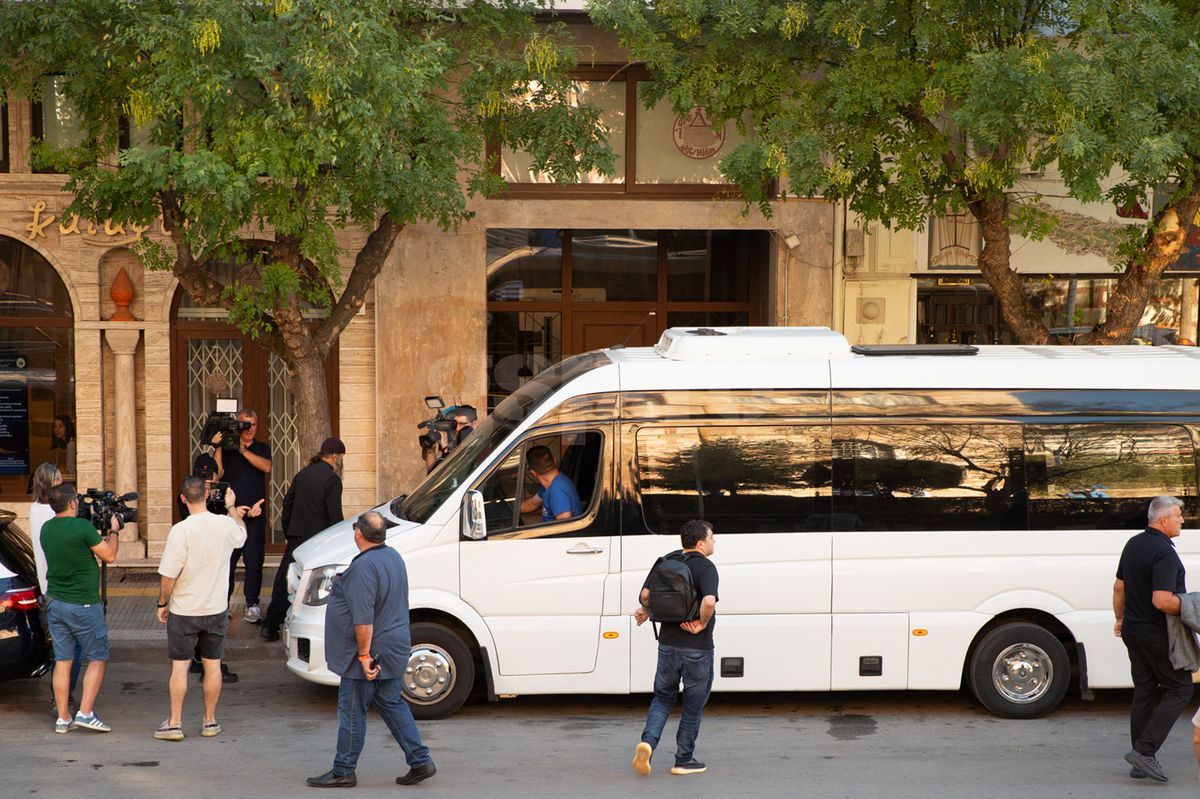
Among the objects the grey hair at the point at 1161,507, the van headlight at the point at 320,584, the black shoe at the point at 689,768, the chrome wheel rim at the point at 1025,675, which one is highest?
the grey hair at the point at 1161,507

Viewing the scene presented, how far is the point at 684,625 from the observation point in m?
7.47

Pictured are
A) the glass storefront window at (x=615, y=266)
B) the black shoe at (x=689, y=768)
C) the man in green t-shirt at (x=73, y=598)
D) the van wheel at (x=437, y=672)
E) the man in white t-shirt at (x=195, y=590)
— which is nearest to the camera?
the black shoe at (x=689, y=768)

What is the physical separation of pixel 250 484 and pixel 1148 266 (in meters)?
8.04

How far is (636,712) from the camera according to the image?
9289mm

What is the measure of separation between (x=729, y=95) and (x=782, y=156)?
1074 mm

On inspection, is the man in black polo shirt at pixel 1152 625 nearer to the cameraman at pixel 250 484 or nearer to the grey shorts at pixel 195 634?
the grey shorts at pixel 195 634

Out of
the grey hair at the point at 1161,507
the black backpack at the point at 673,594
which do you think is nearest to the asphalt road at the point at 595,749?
the black backpack at the point at 673,594

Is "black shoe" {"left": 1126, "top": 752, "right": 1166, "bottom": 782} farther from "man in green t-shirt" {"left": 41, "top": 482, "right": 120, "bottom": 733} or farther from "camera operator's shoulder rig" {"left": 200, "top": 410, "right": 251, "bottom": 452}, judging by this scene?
"camera operator's shoulder rig" {"left": 200, "top": 410, "right": 251, "bottom": 452}

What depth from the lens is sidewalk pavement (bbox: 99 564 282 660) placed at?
430 inches

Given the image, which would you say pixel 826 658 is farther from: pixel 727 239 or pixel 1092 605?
pixel 727 239

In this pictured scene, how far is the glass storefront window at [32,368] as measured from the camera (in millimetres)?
14320

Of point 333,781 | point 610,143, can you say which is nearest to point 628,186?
point 610,143

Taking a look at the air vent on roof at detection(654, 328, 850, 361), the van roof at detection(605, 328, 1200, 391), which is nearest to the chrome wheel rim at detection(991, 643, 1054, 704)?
the van roof at detection(605, 328, 1200, 391)

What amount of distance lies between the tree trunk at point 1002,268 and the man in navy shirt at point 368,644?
6.52 m
